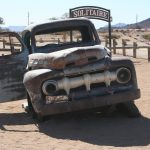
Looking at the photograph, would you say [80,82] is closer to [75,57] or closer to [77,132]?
[75,57]

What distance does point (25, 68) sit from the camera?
395 inches

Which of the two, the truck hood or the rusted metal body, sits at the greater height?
the truck hood

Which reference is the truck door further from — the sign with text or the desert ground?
the sign with text

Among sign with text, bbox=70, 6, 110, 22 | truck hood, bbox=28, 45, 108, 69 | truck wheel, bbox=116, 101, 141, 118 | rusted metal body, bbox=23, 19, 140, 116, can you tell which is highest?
sign with text, bbox=70, 6, 110, 22

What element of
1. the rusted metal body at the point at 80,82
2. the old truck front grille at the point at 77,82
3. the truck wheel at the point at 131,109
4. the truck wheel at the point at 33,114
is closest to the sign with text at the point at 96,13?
the truck wheel at the point at 33,114

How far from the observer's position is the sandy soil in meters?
7.35

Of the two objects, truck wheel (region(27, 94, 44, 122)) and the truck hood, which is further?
truck wheel (region(27, 94, 44, 122))

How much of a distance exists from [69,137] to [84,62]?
4.18 ft

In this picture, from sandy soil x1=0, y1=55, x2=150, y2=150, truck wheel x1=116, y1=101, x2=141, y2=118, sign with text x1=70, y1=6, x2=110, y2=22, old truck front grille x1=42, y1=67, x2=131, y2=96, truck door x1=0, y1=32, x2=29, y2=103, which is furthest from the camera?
sign with text x1=70, y1=6, x2=110, y2=22

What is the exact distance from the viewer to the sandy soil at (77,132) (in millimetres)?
7348

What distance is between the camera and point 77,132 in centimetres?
829

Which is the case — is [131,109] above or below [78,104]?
below

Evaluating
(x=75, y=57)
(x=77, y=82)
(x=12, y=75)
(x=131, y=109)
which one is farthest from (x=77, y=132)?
(x=12, y=75)

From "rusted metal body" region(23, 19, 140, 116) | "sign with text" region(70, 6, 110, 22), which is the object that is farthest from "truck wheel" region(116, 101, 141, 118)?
"sign with text" region(70, 6, 110, 22)
